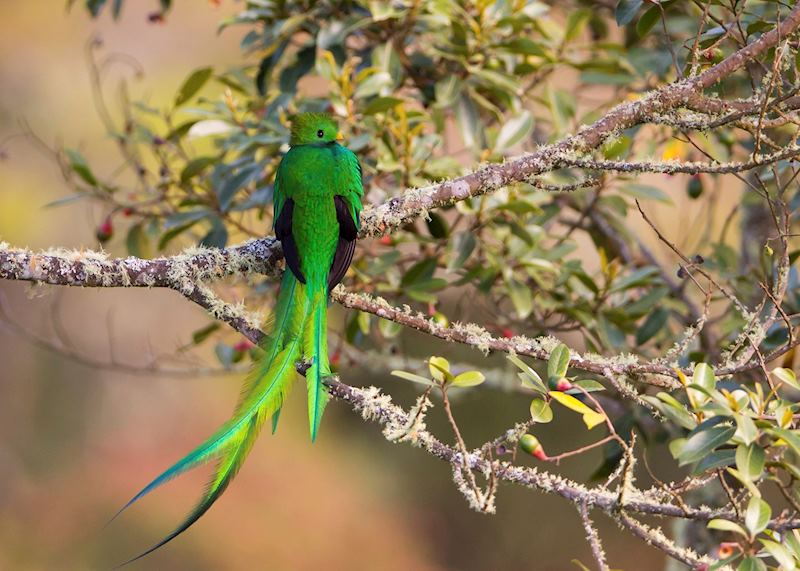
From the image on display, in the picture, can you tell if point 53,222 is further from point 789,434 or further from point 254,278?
point 789,434

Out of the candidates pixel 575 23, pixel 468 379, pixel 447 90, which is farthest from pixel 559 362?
pixel 575 23

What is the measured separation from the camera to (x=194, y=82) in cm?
308

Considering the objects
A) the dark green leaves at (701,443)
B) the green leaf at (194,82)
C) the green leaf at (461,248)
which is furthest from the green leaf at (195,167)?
the dark green leaves at (701,443)

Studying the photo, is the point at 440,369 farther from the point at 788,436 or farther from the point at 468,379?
the point at 788,436

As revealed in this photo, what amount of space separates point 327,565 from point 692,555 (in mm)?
4887

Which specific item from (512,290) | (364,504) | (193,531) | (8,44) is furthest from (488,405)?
(8,44)

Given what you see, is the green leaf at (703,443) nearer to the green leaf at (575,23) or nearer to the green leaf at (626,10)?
the green leaf at (626,10)

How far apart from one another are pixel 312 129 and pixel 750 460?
1565 mm

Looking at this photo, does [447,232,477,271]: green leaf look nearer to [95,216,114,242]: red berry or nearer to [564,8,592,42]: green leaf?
[564,8,592,42]: green leaf

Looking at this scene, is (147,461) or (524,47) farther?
(147,461)

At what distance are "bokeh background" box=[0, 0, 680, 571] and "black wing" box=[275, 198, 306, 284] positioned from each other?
134 inches

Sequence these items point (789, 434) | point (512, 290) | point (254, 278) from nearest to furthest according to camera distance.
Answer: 1. point (789, 434)
2. point (254, 278)
3. point (512, 290)

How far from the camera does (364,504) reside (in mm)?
6281

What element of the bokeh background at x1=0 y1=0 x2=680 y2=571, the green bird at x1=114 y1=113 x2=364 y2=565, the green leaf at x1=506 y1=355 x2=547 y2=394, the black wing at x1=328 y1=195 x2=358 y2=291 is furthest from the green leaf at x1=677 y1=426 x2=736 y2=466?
the bokeh background at x1=0 y1=0 x2=680 y2=571
